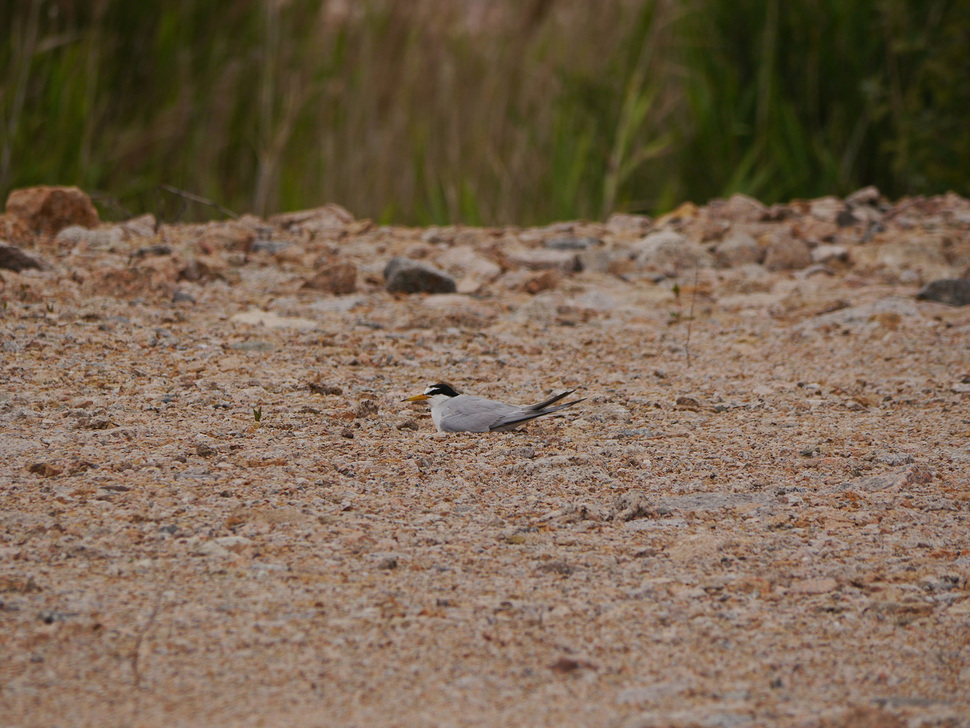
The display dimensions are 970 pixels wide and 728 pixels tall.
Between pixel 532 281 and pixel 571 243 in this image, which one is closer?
pixel 532 281

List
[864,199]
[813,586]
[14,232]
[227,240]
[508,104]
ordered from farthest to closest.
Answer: [508,104]
[864,199]
[227,240]
[14,232]
[813,586]

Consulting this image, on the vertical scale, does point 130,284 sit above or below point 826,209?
below

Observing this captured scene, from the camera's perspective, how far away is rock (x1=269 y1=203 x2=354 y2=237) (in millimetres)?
3908

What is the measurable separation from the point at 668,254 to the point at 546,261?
0.44 m

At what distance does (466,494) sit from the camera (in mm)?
1829

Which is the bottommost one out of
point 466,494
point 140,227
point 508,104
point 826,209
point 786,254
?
point 466,494

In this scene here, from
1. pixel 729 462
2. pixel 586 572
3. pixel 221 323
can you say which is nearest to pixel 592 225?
pixel 221 323

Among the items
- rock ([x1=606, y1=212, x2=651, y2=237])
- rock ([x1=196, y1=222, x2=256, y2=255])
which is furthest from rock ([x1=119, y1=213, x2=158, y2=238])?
rock ([x1=606, y1=212, x2=651, y2=237])

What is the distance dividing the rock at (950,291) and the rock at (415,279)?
1492 millimetres

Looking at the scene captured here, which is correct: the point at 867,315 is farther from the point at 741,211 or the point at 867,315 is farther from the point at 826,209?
the point at 826,209

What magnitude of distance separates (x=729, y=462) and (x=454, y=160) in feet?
10.1

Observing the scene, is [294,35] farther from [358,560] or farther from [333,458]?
[358,560]

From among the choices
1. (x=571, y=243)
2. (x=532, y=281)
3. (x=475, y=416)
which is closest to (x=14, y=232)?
(x=532, y=281)

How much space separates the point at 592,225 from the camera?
404cm
